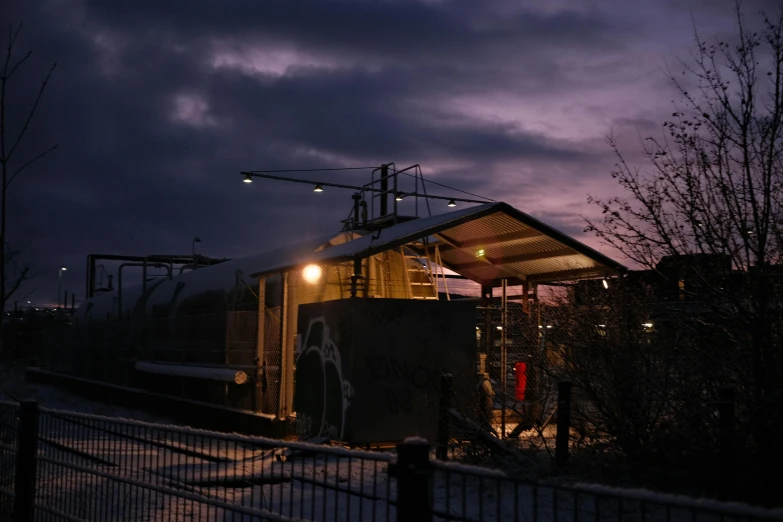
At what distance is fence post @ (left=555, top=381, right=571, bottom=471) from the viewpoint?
945cm

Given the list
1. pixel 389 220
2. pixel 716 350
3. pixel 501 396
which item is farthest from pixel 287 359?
pixel 716 350

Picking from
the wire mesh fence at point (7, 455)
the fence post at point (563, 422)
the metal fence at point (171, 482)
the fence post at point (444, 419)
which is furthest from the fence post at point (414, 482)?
the fence post at point (444, 419)

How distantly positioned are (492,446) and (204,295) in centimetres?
1547

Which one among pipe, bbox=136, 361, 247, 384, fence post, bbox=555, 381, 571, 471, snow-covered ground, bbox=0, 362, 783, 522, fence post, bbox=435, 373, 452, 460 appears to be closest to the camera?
snow-covered ground, bbox=0, 362, 783, 522

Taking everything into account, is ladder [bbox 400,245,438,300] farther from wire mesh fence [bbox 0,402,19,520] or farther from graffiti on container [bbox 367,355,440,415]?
wire mesh fence [bbox 0,402,19,520]

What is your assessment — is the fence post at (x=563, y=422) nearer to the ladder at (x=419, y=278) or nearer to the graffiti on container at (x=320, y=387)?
the graffiti on container at (x=320, y=387)

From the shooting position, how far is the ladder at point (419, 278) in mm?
18797

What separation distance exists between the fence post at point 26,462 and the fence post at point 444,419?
17.2ft

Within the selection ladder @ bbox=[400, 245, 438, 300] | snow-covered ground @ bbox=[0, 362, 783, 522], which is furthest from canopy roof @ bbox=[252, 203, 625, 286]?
snow-covered ground @ bbox=[0, 362, 783, 522]

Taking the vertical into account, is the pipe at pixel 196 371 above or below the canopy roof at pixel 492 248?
below

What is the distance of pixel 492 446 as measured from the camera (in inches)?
405

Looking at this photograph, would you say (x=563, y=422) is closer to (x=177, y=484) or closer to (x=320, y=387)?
(x=177, y=484)

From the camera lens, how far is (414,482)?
12.5 ft

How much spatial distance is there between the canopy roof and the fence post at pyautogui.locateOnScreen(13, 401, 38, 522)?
7.26 meters
